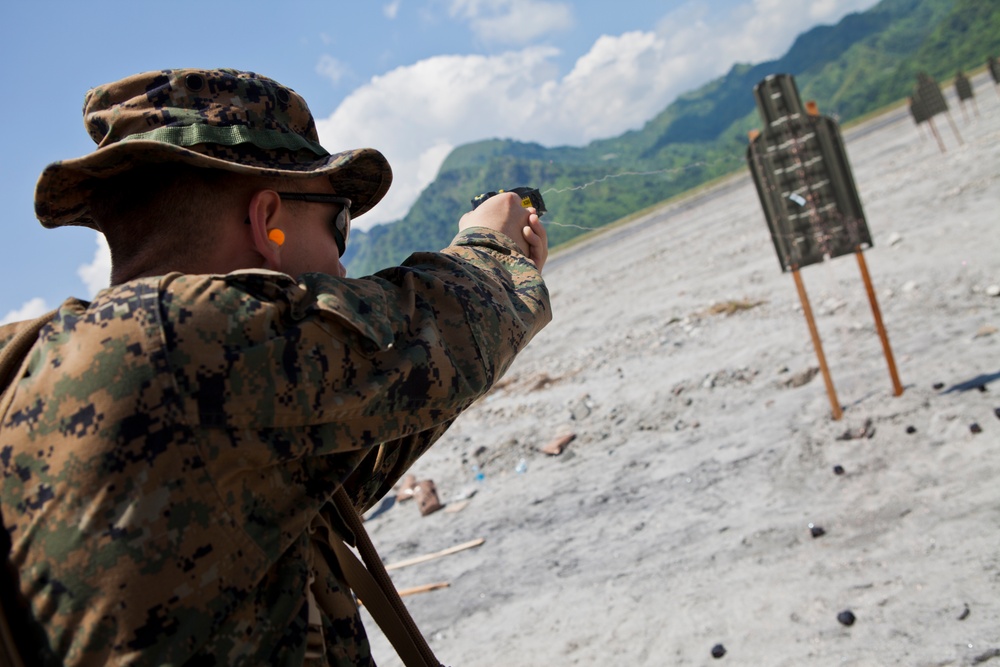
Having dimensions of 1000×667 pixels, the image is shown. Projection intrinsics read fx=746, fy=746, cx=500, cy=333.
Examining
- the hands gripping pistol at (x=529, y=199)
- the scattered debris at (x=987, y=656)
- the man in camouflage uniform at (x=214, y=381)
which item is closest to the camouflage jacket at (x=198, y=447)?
the man in camouflage uniform at (x=214, y=381)

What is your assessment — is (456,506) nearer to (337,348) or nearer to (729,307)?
(729,307)

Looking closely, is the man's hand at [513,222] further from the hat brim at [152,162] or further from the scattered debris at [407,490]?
the scattered debris at [407,490]

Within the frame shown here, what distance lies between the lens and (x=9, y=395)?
126cm

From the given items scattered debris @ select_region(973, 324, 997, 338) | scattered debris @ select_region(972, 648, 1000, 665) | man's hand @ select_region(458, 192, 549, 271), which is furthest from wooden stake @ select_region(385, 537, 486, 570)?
man's hand @ select_region(458, 192, 549, 271)

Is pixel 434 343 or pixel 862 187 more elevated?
pixel 434 343

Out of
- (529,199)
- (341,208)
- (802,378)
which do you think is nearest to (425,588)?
(802,378)

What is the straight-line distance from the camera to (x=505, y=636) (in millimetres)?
5012

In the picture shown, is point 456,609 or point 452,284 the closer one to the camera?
point 452,284

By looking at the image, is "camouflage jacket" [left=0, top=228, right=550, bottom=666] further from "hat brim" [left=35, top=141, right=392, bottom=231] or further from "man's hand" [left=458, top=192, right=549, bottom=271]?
"man's hand" [left=458, top=192, right=549, bottom=271]

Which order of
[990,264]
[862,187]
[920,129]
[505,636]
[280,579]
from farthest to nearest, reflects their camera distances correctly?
[920,129] < [862,187] < [990,264] < [505,636] < [280,579]

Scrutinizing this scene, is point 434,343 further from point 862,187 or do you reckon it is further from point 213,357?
point 862,187

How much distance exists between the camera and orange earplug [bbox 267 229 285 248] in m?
1.54

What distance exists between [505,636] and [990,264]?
734 cm

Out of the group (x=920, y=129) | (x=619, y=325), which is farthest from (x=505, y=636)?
(x=920, y=129)
